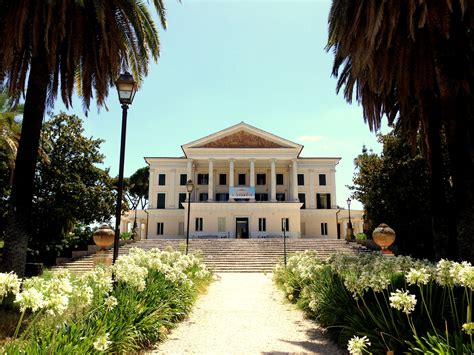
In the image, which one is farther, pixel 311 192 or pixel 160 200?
pixel 311 192

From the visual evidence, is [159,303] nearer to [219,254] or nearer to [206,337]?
[206,337]

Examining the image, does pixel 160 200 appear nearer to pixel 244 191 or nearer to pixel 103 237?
pixel 244 191

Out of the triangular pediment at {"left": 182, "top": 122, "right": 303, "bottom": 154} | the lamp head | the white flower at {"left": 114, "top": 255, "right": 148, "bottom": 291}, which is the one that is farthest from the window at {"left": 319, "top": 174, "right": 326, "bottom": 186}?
the white flower at {"left": 114, "top": 255, "right": 148, "bottom": 291}

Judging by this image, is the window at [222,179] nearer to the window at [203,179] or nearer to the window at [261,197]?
the window at [203,179]

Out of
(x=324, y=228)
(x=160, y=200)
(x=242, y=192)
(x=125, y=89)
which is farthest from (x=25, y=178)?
(x=324, y=228)

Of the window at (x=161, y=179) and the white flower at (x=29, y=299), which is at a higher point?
the window at (x=161, y=179)

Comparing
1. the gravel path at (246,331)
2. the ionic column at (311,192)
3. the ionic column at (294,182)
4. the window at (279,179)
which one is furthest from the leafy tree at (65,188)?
the ionic column at (311,192)

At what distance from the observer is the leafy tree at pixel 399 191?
22078 mm

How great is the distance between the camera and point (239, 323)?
26.2ft

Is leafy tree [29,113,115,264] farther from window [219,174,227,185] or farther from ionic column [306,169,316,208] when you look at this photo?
ionic column [306,169,316,208]

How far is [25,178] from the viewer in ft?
31.2

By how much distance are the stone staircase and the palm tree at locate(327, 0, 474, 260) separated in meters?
13.2

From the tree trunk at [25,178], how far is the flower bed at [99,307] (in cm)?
157

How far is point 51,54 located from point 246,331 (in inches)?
343
